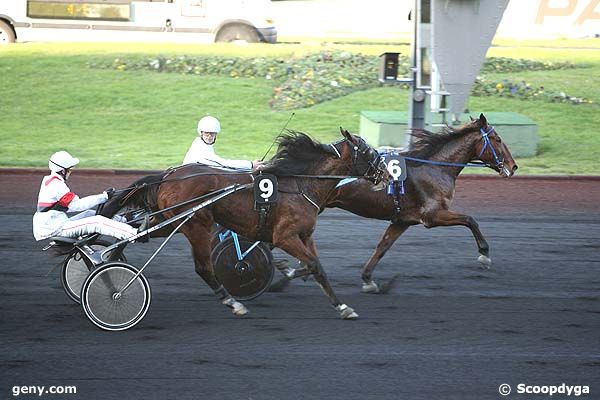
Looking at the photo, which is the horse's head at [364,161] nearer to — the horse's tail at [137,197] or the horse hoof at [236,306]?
the horse hoof at [236,306]

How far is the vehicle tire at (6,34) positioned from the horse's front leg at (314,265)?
18.0 meters

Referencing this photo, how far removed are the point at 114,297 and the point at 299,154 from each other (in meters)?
1.94

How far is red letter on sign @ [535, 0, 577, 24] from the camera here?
27531mm

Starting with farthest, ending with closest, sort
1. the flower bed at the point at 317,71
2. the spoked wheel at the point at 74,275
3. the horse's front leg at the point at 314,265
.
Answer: the flower bed at the point at 317,71, the spoked wheel at the point at 74,275, the horse's front leg at the point at 314,265

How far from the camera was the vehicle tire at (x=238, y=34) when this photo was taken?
961 inches

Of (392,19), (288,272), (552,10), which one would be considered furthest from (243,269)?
(392,19)

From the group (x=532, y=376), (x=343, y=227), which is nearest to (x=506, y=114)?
(x=343, y=227)

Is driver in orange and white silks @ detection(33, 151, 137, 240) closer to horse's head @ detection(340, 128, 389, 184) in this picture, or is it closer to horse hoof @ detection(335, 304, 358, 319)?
horse hoof @ detection(335, 304, 358, 319)

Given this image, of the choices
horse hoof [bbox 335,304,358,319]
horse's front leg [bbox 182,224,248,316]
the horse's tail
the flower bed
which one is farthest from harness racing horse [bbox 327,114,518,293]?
the flower bed

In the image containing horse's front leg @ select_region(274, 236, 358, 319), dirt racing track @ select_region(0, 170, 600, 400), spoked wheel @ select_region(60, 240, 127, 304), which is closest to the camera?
dirt racing track @ select_region(0, 170, 600, 400)

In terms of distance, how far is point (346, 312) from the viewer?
805 centimetres

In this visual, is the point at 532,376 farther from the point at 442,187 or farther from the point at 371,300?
the point at 442,187

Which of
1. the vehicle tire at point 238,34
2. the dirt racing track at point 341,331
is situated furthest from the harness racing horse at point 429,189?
the vehicle tire at point 238,34

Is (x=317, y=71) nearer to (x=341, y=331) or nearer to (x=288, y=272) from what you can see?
(x=288, y=272)
